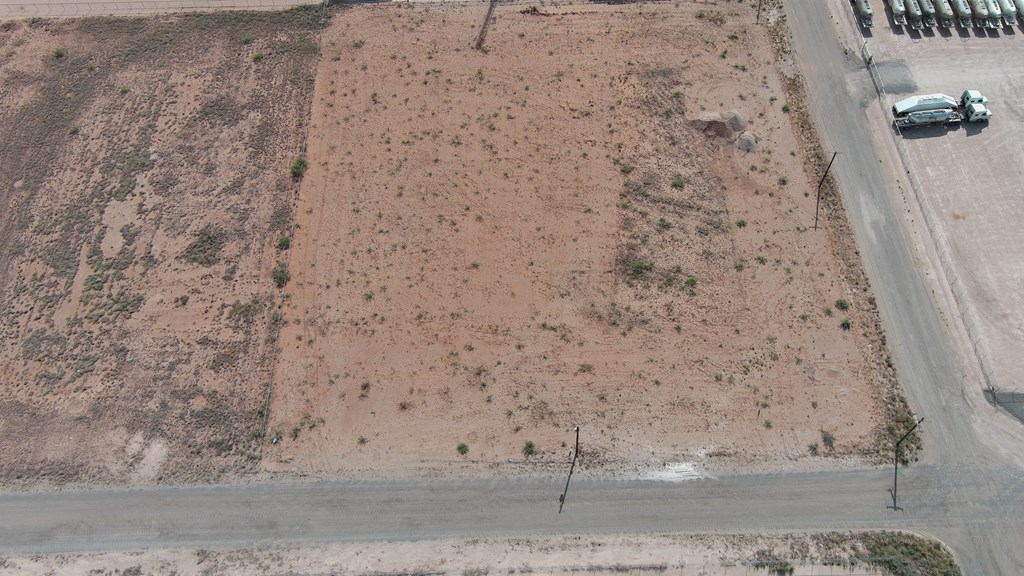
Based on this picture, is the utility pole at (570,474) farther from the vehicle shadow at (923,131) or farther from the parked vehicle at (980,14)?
the parked vehicle at (980,14)

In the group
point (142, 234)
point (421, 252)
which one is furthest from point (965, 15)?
point (142, 234)

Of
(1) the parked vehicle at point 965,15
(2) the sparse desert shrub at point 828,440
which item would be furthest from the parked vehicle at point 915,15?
(2) the sparse desert shrub at point 828,440

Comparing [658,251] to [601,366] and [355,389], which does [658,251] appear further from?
[355,389]

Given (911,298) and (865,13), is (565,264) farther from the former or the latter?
(865,13)

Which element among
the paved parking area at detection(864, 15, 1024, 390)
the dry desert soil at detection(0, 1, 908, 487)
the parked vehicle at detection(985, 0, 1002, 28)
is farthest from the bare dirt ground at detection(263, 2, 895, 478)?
the parked vehicle at detection(985, 0, 1002, 28)

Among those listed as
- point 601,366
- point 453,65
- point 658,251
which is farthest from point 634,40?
point 601,366
